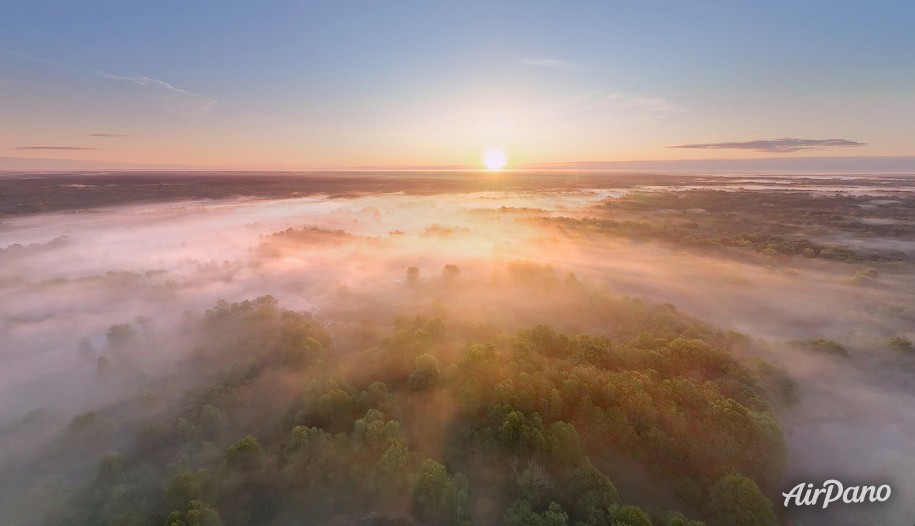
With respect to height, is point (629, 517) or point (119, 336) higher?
point (119, 336)

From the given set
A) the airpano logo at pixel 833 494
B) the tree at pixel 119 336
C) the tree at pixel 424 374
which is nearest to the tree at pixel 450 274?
the tree at pixel 424 374

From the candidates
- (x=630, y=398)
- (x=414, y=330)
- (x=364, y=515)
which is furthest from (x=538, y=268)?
(x=364, y=515)

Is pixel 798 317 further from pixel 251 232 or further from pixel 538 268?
pixel 251 232

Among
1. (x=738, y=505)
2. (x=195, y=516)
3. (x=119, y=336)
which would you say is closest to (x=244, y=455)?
(x=195, y=516)

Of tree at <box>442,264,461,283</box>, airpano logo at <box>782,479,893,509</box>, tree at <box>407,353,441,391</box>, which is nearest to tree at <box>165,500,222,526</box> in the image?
tree at <box>407,353,441,391</box>

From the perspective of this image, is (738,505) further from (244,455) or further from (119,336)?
(119,336)

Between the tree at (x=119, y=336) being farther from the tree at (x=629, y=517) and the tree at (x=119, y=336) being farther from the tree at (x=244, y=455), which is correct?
the tree at (x=629, y=517)
